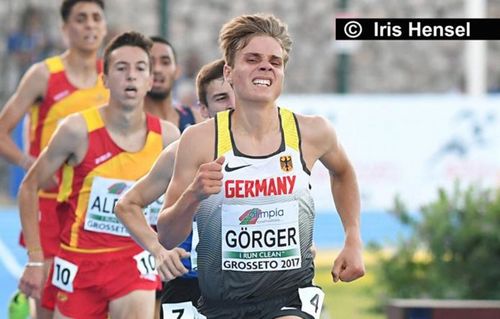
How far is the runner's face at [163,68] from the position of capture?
1007 centimetres

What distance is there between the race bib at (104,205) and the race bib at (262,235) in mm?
1962

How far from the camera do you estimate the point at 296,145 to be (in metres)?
7.05

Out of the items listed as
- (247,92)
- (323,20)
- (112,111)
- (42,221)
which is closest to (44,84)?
(42,221)

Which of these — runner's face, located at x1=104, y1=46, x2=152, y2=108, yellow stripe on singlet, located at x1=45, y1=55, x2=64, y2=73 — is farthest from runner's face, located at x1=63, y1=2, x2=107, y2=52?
runner's face, located at x1=104, y1=46, x2=152, y2=108

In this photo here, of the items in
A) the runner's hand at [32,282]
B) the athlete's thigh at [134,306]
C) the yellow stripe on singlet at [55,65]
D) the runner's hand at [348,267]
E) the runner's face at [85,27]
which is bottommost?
the athlete's thigh at [134,306]

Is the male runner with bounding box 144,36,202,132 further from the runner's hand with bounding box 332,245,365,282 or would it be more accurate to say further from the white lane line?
the white lane line

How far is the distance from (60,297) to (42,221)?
1418mm

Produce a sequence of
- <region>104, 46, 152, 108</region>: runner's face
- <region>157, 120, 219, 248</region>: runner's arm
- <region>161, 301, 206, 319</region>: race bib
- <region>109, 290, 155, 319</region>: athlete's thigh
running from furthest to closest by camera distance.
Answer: <region>104, 46, 152, 108</region>: runner's face, <region>109, 290, 155, 319</region>: athlete's thigh, <region>161, 301, 206, 319</region>: race bib, <region>157, 120, 219, 248</region>: runner's arm

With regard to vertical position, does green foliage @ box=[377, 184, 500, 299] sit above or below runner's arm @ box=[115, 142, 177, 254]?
below

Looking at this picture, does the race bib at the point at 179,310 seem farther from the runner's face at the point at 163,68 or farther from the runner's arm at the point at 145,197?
the runner's face at the point at 163,68

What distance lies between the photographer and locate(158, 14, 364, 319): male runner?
696 cm

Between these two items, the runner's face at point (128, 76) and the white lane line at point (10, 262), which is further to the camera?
the white lane line at point (10, 262)

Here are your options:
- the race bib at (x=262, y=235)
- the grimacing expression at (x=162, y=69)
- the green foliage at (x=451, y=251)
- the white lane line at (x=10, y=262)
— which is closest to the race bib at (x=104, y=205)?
the grimacing expression at (x=162, y=69)

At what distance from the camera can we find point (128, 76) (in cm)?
902
